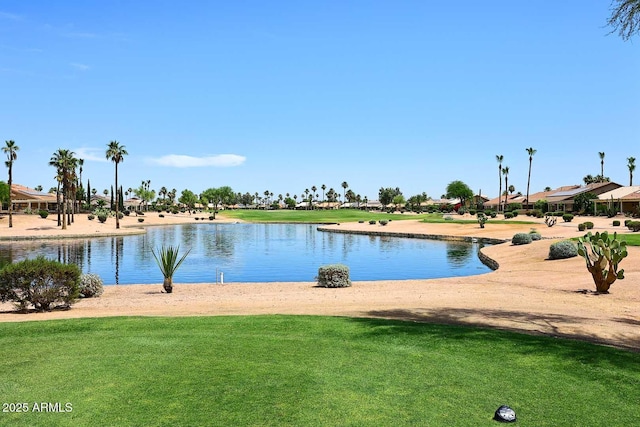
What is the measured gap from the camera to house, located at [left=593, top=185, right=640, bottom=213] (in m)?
87.2

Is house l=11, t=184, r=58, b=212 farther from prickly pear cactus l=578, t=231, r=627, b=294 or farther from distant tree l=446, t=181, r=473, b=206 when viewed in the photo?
distant tree l=446, t=181, r=473, b=206

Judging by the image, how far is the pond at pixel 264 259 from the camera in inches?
1305

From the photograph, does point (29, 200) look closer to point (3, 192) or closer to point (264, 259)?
point (3, 192)

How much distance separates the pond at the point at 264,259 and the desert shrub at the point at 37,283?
12811 millimetres

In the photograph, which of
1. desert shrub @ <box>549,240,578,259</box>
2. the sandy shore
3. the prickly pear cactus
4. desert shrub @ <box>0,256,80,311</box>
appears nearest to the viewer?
the sandy shore

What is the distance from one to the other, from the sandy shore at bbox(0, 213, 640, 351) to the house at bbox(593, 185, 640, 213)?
67425 mm

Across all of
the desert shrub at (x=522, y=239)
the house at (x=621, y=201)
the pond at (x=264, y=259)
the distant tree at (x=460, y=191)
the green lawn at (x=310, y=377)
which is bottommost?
the pond at (x=264, y=259)

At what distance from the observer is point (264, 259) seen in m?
43.2

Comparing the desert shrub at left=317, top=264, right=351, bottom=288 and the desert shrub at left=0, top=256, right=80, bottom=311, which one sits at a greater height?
the desert shrub at left=0, top=256, right=80, bottom=311

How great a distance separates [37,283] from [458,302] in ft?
43.5

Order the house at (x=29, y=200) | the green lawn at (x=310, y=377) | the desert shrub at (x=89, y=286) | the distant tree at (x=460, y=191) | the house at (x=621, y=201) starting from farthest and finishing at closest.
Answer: the distant tree at (x=460, y=191) < the house at (x=29, y=200) < the house at (x=621, y=201) < the desert shrub at (x=89, y=286) < the green lawn at (x=310, y=377)

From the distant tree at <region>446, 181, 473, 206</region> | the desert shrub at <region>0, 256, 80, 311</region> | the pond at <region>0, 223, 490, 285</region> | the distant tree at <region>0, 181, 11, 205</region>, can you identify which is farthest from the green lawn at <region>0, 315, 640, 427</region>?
the distant tree at <region>446, 181, 473, 206</region>

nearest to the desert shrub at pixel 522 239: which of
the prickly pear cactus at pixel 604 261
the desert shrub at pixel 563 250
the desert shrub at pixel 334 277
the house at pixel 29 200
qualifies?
the desert shrub at pixel 563 250

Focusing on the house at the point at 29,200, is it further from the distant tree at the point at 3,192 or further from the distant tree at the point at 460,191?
the distant tree at the point at 460,191
